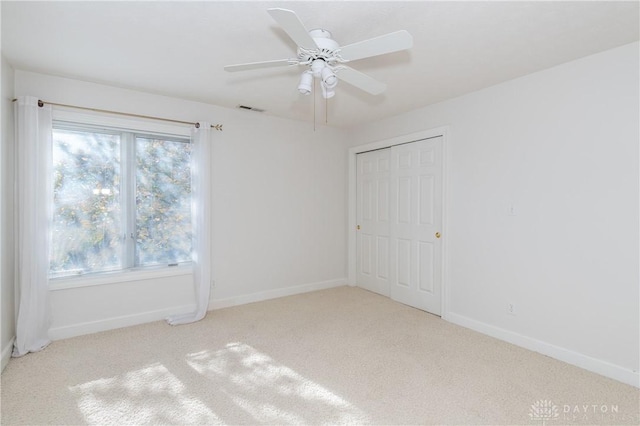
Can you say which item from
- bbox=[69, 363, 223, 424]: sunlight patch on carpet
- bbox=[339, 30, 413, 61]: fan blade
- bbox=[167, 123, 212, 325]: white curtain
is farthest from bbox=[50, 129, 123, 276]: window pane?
bbox=[339, 30, 413, 61]: fan blade

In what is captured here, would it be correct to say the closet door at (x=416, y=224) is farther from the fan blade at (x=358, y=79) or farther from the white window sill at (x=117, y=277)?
the white window sill at (x=117, y=277)

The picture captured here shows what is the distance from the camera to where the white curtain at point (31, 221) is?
271cm

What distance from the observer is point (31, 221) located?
2.76 m

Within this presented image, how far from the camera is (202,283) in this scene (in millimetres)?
3605

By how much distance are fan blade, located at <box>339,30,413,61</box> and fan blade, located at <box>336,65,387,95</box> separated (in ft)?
0.54

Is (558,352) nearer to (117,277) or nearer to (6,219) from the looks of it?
(117,277)

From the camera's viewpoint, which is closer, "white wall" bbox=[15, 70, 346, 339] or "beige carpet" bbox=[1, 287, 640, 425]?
"beige carpet" bbox=[1, 287, 640, 425]

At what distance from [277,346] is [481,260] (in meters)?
2.15

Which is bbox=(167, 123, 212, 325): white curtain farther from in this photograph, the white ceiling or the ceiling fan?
the ceiling fan

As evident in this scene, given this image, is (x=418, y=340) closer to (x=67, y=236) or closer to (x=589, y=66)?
(x=589, y=66)

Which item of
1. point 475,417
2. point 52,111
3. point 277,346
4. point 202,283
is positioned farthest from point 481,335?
point 52,111

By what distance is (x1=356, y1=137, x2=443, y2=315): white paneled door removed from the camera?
373 centimetres

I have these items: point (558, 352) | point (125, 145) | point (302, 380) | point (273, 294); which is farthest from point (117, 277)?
point (558, 352)

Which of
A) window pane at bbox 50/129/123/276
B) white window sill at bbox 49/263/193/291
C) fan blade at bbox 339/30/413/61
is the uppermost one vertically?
fan blade at bbox 339/30/413/61
